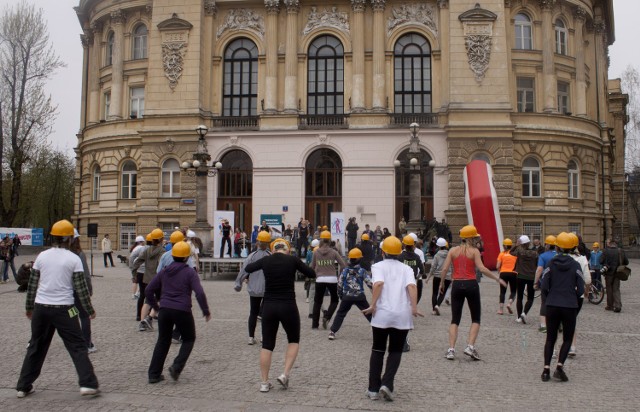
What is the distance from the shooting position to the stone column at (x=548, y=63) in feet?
121

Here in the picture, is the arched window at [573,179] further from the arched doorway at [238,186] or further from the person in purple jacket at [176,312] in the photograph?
the person in purple jacket at [176,312]

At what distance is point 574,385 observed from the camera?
8.19 m

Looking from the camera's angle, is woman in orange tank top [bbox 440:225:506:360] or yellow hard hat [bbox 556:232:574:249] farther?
woman in orange tank top [bbox 440:225:506:360]

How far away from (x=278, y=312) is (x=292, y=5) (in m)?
32.5

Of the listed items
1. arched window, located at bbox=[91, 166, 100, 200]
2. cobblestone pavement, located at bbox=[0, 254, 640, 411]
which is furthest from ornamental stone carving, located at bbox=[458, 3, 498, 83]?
arched window, located at bbox=[91, 166, 100, 200]

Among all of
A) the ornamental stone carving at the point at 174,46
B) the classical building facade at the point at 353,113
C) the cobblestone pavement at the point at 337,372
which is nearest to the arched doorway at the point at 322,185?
the classical building facade at the point at 353,113

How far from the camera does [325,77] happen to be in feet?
123

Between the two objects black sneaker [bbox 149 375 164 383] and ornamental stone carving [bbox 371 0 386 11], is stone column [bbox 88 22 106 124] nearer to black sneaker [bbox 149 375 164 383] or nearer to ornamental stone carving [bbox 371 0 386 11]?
ornamental stone carving [bbox 371 0 386 11]

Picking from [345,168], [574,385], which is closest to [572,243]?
[574,385]

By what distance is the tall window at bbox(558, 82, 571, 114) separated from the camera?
38.4 meters

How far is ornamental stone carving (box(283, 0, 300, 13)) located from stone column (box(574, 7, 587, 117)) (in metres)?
17.6

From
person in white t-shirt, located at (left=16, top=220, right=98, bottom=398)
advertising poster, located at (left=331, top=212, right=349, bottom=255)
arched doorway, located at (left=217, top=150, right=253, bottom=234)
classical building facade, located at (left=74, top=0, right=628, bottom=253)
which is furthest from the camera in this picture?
arched doorway, located at (left=217, top=150, right=253, bottom=234)

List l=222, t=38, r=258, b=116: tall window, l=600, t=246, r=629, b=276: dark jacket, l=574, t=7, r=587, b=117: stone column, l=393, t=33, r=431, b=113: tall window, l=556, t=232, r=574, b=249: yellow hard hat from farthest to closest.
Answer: l=574, t=7, r=587, b=117: stone column
l=222, t=38, r=258, b=116: tall window
l=393, t=33, r=431, b=113: tall window
l=600, t=246, r=629, b=276: dark jacket
l=556, t=232, r=574, b=249: yellow hard hat

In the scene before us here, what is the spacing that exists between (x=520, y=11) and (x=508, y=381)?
3403 cm
